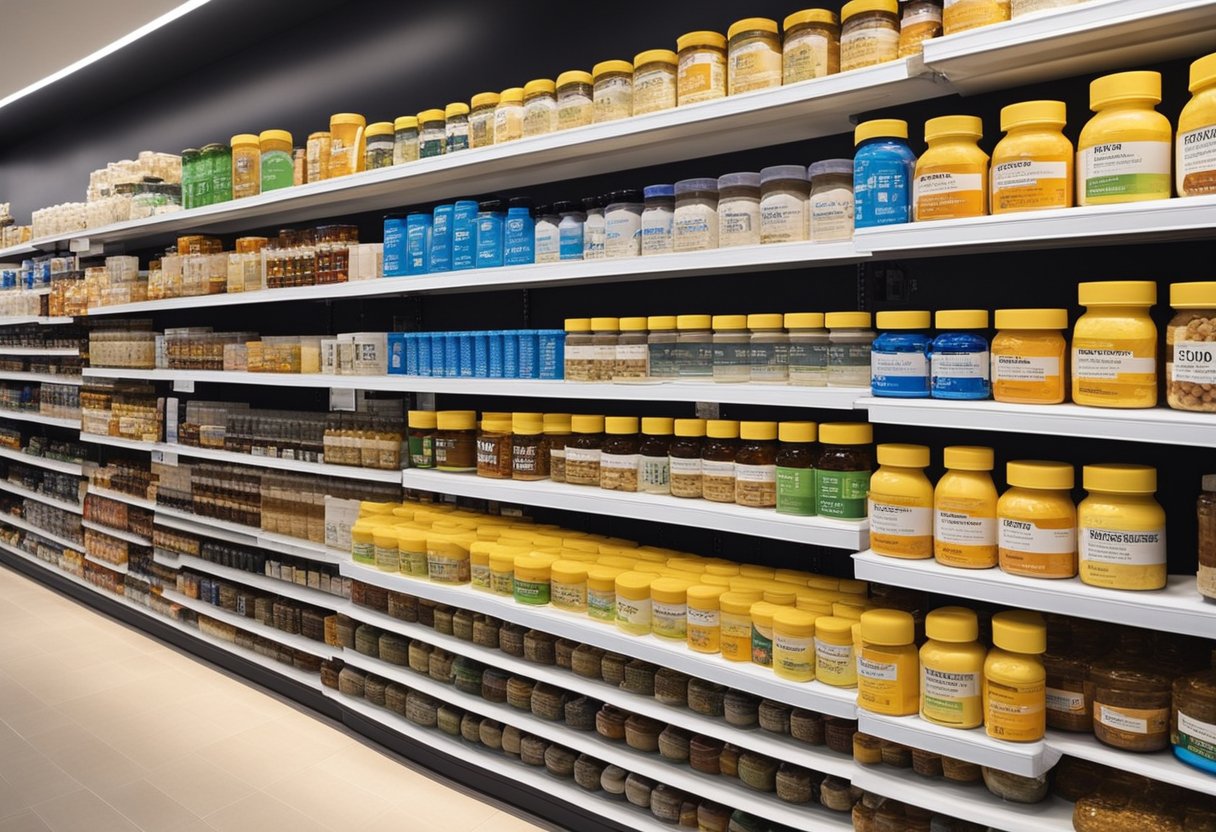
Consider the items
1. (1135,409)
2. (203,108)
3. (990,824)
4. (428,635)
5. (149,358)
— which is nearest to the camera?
(1135,409)

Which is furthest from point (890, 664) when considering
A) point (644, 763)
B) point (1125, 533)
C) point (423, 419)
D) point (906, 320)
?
point (423, 419)

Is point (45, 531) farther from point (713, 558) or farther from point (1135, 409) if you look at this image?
point (1135, 409)

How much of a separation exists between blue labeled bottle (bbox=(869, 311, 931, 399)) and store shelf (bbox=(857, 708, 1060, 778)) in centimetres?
71

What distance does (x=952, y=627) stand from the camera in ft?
5.69

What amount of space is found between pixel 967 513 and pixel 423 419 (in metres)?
1.90

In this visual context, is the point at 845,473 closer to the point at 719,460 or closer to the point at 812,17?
the point at 719,460

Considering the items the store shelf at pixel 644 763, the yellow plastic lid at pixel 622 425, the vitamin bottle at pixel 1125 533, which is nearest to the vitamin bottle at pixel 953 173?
the vitamin bottle at pixel 1125 533

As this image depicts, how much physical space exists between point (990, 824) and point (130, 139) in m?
6.28

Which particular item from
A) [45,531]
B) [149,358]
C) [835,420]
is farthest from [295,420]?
[45,531]

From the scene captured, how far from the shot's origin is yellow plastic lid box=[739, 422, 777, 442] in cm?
215

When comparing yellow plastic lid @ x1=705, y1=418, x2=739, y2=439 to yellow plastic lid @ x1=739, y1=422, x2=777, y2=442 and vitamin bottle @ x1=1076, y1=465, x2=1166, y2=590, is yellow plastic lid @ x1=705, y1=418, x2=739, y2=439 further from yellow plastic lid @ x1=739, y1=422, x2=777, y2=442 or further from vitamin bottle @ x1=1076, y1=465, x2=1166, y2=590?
vitamin bottle @ x1=1076, y1=465, x2=1166, y2=590

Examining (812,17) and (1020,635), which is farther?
(812,17)

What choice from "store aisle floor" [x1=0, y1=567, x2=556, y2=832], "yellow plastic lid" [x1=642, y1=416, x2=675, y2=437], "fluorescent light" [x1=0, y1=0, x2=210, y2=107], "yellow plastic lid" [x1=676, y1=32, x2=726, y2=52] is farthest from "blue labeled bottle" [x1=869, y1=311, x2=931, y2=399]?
"fluorescent light" [x1=0, y1=0, x2=210, y2=107]

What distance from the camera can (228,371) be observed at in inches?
148
